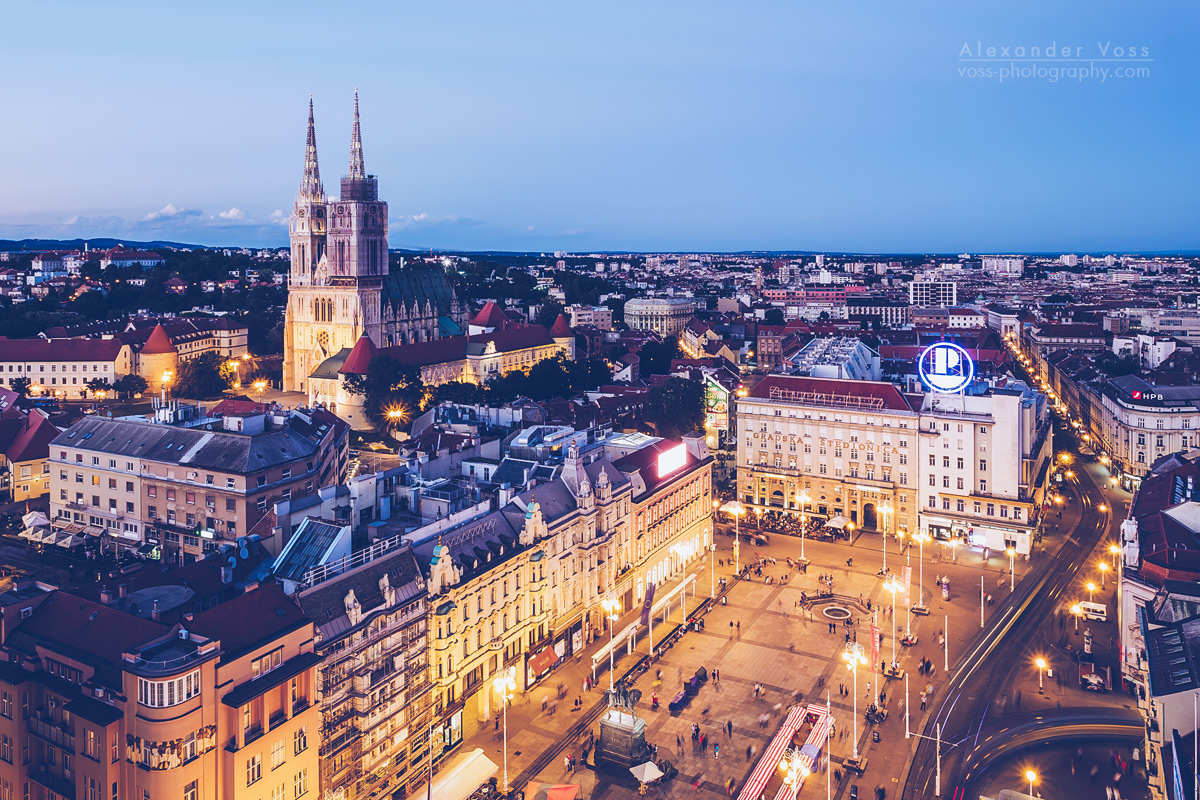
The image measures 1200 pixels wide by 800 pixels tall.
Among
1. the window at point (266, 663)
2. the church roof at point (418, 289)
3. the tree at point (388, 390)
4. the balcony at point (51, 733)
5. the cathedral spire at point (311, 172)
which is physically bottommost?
the balcony at point (51, 733)

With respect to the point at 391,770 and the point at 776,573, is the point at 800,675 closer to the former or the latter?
the point at 776,573

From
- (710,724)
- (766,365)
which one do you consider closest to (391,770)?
(710,724)

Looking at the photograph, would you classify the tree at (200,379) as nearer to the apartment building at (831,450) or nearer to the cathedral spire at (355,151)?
the cathedral spire at (355,151)

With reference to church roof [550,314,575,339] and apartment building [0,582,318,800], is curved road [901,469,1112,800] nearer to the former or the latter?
apartment building [0,582,318,800]

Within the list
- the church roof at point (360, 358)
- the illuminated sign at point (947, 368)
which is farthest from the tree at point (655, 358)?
the illuminated sign at point (947, 368)

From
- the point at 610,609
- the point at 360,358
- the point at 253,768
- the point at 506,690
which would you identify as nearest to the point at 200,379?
the point at 360,358
